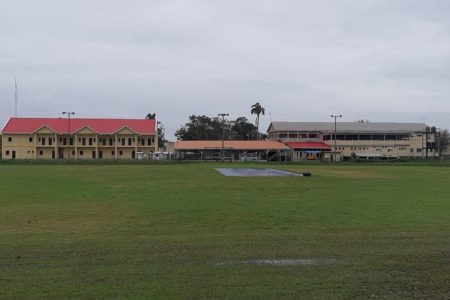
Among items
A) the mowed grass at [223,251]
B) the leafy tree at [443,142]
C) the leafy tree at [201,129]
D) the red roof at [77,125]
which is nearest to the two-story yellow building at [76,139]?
the red roof at [77,125]

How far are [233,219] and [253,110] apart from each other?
5030 inches

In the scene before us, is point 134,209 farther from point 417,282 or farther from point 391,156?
point 391,156

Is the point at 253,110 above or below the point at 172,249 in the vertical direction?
above

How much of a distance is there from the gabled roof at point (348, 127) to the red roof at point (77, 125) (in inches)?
1249

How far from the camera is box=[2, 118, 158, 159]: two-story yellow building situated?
114 metres

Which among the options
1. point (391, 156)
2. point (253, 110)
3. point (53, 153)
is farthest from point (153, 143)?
point (391, 156)

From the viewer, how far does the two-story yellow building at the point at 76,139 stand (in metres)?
114

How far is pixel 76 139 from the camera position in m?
115

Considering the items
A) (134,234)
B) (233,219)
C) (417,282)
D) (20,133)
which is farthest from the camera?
(20,133)

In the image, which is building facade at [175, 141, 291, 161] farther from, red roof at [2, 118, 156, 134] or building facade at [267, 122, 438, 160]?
red roof at [2, 118, 156, 134]

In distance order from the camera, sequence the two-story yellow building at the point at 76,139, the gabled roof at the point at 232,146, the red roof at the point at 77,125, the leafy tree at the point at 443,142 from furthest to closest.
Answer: the leafy tree at the point at 443,142 → the red roof at the point at 77,125 → the two-story yellow building at the point at 76,139 → the gabled roof at the point at 232,146

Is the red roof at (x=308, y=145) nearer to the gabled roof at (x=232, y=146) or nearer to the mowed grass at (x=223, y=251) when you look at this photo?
the gabled roof at (x=232, y=146)

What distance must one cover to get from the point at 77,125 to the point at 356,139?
63910mm

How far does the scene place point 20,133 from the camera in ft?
374
